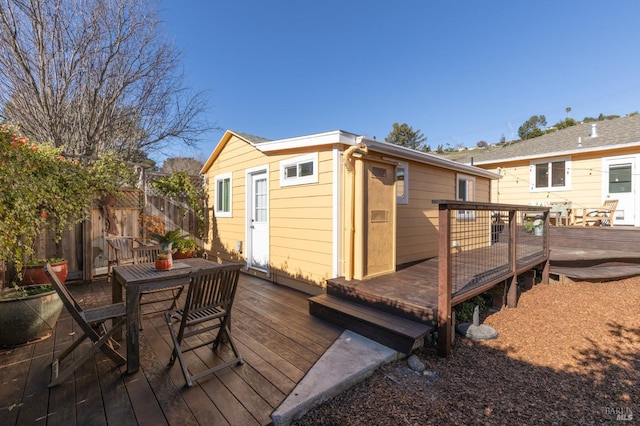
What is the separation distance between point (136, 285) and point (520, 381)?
3587mm

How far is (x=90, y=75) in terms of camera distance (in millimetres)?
7488

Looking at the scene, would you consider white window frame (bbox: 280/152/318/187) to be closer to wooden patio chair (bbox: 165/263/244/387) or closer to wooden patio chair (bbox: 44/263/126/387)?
wooden patio chair (bbox: 165/263/244/387)

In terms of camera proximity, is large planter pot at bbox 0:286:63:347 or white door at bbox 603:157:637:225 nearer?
large planter pot at bbox 0:286:63:347

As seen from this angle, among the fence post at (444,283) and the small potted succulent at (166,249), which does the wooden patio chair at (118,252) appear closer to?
the small potted succulent at (166,249)

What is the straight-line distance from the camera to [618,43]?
9.48m

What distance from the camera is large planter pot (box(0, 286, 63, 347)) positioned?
2775mm

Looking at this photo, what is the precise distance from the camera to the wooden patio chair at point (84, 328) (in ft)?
7.20

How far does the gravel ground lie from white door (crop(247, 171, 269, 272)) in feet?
12.7

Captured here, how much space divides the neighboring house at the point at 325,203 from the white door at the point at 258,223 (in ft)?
0.07

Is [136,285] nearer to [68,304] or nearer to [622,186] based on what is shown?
[68,304]

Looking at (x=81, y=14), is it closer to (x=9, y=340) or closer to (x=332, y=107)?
(x=9, y=340)

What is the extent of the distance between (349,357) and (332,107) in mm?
15400

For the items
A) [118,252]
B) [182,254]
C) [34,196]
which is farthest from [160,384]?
[182,254]

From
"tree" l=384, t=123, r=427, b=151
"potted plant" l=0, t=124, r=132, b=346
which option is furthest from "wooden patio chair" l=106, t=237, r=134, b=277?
"tree" l=384, t=123, r=427, b=151
